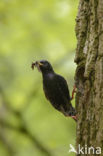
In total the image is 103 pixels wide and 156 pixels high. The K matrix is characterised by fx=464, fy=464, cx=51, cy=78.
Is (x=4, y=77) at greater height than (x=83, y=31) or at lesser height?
lesser

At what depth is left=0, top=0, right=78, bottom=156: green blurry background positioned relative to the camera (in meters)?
9.77

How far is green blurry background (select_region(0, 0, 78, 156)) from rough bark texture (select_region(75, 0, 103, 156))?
215 inches

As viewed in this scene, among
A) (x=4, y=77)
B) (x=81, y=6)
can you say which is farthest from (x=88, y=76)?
(x=4, y=77)

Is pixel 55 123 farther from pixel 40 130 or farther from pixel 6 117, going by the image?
pixel 6 117

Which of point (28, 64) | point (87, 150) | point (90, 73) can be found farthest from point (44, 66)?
point (28, 64)

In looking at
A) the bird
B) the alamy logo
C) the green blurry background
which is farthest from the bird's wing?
the green blurry background

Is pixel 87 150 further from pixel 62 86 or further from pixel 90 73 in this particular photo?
pixel 62 86

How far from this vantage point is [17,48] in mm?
10984

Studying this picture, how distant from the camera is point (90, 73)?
142 inches

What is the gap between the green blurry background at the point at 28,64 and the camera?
9766mm

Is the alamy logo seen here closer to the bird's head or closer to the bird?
the bird

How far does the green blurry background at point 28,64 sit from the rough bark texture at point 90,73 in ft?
17.9

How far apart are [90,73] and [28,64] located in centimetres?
760

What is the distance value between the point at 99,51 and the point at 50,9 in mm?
6373
